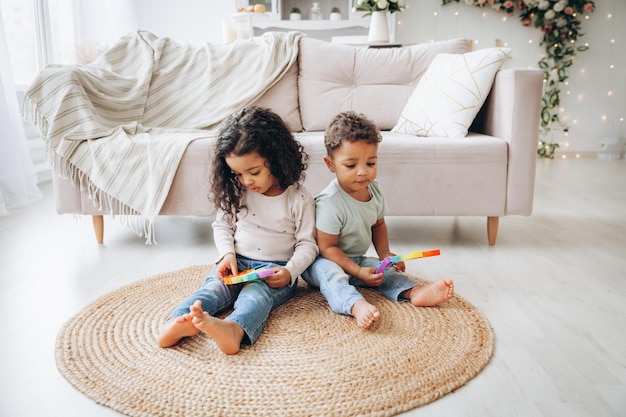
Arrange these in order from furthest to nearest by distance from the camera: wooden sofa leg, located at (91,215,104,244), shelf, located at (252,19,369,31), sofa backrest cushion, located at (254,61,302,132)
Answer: shelf, located at (252,19,369,31), sofa backrest cushion, located at (254,61,302,132), wooden sofa leg, located at (91,215,104,244)

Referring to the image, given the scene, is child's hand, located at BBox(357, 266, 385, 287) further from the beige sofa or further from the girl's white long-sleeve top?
the beige sofa

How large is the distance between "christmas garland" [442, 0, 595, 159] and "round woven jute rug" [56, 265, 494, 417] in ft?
12.3

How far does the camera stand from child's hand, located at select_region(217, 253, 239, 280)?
1.28 metres

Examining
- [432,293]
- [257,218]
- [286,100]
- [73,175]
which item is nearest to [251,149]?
[257,218]

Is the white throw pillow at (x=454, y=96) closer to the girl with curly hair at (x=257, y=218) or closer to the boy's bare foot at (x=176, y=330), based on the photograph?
the girl with curly hair at (x=257, y=218)

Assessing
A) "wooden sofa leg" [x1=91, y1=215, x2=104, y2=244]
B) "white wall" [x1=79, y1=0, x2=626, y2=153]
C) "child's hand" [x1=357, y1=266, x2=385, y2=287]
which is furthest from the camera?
"white wall" [x1=79, y1=0, x2=626, y2=153]

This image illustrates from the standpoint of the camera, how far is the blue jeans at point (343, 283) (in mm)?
1233

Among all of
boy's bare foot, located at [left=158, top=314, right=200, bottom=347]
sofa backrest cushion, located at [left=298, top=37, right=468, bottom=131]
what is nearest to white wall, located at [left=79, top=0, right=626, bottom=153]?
sofa backrest cushion, located at [left=298, top=37, right=468, bottom=131]

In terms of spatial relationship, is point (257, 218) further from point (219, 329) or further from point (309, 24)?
point (309, 24)

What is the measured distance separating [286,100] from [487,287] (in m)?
1.27

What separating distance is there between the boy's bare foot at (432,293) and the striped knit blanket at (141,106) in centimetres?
94

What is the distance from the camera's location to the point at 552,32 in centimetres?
441

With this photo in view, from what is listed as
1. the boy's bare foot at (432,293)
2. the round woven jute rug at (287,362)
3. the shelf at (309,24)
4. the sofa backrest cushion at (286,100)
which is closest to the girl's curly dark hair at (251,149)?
the round woven jute rug at (287,362)

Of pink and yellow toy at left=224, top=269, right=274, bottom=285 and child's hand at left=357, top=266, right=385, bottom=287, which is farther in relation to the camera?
child's hand at left=357, top=266, right=385, bottom=287
